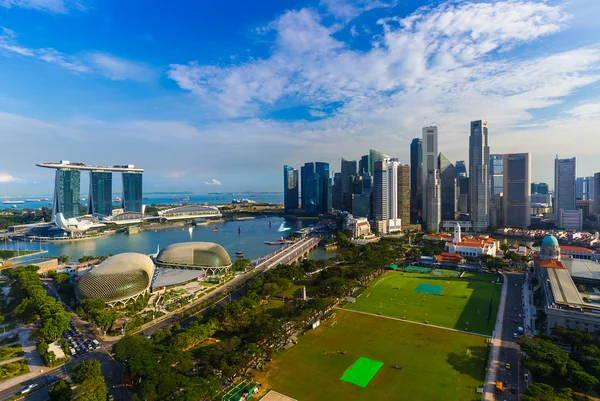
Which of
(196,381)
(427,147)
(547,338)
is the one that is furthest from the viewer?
(427,147)

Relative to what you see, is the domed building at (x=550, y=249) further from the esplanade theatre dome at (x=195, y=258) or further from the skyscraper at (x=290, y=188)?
the skyscraper at (x=290, y=188)

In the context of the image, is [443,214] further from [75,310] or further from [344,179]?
[75,310]

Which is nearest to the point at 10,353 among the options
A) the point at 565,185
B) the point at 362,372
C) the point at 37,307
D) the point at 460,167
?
the point at 37,307

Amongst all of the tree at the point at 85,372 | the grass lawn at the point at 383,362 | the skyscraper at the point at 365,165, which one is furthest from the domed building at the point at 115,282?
the skyscraper at the point at 365,165

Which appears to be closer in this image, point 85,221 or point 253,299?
point 253,299

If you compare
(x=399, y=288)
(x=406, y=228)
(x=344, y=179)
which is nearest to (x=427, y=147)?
(x=406, y=228)

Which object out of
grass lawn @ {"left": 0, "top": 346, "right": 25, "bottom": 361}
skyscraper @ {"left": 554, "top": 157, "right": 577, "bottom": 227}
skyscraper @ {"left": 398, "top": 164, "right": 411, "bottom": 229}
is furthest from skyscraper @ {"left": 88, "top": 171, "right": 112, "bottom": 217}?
skyscraper @ {"left": 554, "top": 157, "right": 577, "bottom": 227}
